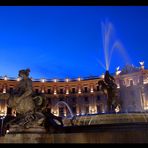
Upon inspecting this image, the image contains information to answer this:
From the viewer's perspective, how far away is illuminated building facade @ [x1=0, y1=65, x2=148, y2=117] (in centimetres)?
7375

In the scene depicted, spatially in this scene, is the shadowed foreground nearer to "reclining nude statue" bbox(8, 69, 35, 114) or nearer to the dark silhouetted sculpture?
"reclining nude statue" bbox(8, 69, 35, 114)

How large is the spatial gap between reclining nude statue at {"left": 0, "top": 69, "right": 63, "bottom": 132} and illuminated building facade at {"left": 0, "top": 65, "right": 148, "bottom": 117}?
191ft

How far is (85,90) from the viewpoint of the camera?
8612 cm

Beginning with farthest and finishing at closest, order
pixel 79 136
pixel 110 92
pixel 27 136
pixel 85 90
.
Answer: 1. pixel 85 90
2. pixel 110 92
3. pixel 27 136
4. pixel 79 136

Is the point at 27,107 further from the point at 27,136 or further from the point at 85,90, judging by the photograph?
the point at 85,90

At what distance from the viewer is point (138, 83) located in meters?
74.8

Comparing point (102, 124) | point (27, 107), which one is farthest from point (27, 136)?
point (102, 124)

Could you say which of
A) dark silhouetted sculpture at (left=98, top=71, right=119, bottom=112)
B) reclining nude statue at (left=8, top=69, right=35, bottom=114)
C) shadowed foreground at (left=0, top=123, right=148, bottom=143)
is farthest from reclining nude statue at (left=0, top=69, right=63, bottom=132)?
dark silhouetted sculpture at (left=98, top=71, right=119, bottom=112)

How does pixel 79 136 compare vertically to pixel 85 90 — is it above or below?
below

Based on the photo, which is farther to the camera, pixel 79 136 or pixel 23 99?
pixel 23 99

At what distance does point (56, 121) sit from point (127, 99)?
2398 inches

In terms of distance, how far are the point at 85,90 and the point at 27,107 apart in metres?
74.6
